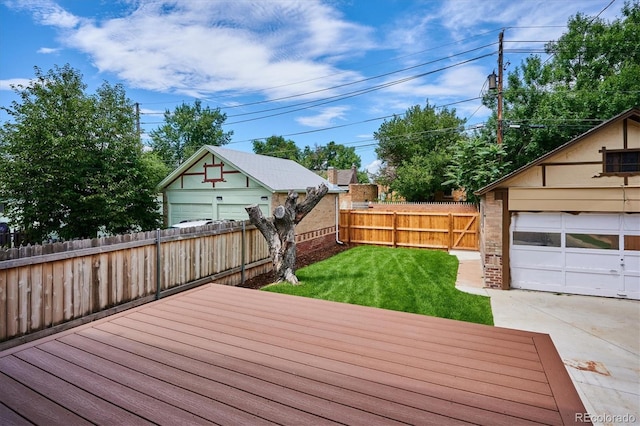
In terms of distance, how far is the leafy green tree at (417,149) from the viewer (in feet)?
108

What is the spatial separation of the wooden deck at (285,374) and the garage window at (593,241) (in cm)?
598

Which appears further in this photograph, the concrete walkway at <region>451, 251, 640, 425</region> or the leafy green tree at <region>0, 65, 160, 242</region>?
the leafy green tree at <region>0, 65, 160, 242</region>

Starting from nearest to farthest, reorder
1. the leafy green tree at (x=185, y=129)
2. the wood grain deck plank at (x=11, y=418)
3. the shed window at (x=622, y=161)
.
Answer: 1. the wood grain deck plank at (x=11, y=418)
2. the shed window at (x=622, y=161)
3. the leafy green tree at (x=185, y=129)

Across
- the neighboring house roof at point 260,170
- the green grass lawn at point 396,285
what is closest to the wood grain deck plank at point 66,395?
the green grass lawn at point 396,285

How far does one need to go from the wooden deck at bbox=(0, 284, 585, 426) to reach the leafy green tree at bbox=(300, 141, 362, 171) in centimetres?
5867

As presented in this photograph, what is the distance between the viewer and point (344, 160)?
63.7m

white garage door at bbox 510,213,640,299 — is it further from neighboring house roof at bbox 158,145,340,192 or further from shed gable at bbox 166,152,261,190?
shed gable at bbox 166,152,261,190

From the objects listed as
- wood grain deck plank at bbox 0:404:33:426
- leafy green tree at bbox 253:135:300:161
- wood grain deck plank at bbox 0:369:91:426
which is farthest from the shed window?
leafy green tree at bbox 253:135:300:161

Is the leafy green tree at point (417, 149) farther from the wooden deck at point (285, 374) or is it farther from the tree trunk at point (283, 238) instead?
the wooden deck at point (285, 374)

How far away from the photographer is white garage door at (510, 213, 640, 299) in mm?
7875

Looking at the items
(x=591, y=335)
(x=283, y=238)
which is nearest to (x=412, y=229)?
(x=283, y=238)

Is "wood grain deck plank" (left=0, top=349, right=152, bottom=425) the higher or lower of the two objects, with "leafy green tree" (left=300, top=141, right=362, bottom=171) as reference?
lower

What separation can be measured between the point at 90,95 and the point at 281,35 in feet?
24.4

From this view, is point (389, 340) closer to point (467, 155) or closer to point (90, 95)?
point (90, 95)
